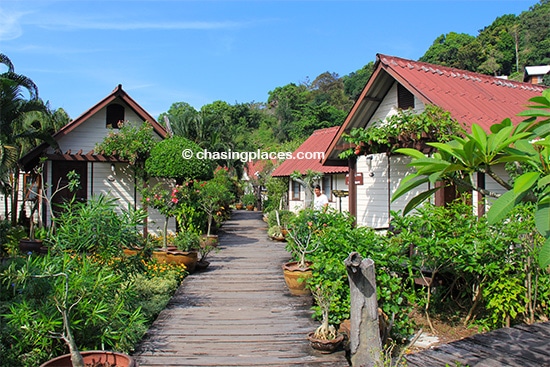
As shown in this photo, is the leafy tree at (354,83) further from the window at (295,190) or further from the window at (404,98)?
the window at (404,98)

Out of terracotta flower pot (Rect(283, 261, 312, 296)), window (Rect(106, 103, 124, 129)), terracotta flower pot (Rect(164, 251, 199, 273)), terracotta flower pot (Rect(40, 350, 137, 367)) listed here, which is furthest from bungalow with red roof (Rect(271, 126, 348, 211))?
terracotta flower pot (Rect(40, 350, 137, 367))

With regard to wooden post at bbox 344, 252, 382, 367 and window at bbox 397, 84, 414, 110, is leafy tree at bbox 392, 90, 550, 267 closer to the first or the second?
wooden post at bbox 344, 252, 382, 367

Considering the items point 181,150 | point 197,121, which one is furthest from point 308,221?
point 197,121

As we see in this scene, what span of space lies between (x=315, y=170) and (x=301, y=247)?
12746 mm

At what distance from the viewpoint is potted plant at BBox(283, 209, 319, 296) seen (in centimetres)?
841

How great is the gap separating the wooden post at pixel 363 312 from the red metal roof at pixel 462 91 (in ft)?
14.9

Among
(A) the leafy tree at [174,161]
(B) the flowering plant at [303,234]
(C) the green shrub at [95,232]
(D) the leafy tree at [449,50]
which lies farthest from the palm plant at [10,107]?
(D) the leafy tree at [449,50]

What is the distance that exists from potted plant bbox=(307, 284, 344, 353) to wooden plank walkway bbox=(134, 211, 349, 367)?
10cm

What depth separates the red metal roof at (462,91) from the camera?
8719mm

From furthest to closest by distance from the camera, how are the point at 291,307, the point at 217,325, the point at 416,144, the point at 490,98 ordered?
the point at 490,98 < the point at 416,144 < the point at 291,307 < the point at 217,325

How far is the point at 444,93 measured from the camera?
9.45 metres

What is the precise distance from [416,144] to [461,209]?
180 cm

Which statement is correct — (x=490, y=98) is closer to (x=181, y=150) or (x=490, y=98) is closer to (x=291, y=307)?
(x=291, y=307)

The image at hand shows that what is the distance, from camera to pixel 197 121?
1270 inches
